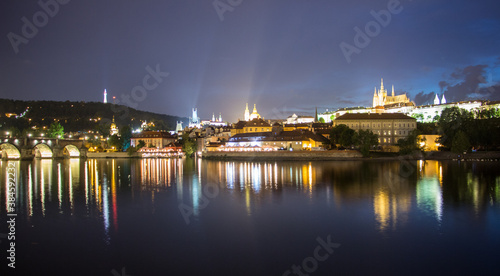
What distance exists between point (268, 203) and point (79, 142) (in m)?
53.4

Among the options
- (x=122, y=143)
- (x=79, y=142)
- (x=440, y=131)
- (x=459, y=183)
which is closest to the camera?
(x=459, y=183)

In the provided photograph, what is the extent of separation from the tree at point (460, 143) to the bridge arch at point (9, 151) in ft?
177

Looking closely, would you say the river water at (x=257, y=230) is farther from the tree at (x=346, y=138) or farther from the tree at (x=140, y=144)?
the tree at (x=140, y=144)

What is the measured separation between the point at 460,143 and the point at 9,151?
57764 mm

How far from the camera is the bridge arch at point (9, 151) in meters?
51.7

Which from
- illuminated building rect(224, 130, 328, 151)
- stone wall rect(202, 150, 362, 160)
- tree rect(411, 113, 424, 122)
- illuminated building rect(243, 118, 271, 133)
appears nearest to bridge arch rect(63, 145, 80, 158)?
illuminated building rect(224, 130, 328, 151)

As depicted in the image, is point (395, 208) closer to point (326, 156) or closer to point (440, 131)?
point (326, 156)

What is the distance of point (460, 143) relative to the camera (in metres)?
39.0

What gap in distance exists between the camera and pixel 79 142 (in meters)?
61.8

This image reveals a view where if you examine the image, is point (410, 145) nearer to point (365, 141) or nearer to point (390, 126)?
point (365, 141)

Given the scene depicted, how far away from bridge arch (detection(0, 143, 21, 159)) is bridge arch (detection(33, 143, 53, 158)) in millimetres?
3117

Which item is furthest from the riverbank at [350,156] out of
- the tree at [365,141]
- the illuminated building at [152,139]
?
the illuminated building at [152,139]

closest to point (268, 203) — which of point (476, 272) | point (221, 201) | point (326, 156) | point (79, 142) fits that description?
point (221, 201)

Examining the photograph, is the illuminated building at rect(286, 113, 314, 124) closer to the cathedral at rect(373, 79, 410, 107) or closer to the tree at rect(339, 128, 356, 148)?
the cathedral at rect(373, 79, 410, 107)
